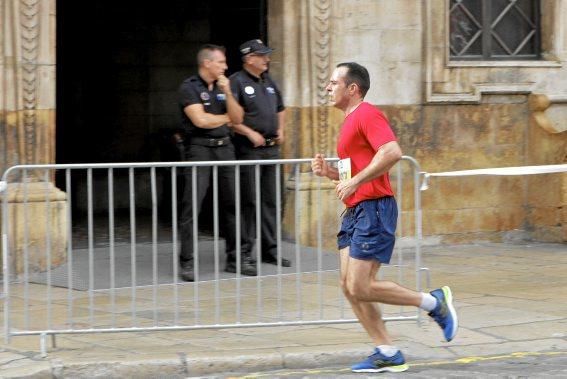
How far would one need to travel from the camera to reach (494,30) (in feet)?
45.9

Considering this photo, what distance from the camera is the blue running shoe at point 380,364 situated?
7.93 metres

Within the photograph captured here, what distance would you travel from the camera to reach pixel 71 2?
15.7 meters

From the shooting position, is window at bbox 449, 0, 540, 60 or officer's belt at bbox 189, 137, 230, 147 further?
window at bbox 449, 0, 540, 60

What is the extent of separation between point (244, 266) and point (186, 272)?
44 cm

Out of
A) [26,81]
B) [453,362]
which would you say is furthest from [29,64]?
[453,362]

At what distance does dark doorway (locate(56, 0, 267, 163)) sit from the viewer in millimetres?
15750

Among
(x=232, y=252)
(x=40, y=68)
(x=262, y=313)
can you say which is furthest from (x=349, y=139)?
(x=40, y=68)

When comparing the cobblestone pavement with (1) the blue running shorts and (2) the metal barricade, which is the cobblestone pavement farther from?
(1) the blue running shorts

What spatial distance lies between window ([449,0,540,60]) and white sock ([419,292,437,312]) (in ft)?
20.3

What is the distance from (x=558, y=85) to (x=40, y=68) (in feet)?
18.4

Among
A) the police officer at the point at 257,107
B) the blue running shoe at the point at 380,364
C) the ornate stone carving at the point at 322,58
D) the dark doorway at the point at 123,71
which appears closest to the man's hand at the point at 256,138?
the police officer at the point at 257,107

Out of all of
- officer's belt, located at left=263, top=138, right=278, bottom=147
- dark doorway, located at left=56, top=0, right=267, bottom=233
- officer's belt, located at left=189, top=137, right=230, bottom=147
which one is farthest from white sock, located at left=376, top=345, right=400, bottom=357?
dark doorway, located at left=56, top=0, right=267, bottom=233

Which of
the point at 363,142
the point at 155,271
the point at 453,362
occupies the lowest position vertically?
the point at 453,362

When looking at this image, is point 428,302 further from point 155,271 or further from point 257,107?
point 257,107
